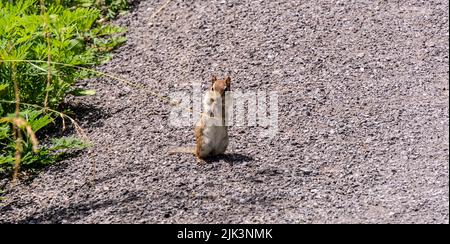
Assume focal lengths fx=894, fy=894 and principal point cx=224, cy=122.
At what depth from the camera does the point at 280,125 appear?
621 cm

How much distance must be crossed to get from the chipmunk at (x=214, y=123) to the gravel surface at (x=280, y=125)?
128 mm

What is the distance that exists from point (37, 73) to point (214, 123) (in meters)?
1.47

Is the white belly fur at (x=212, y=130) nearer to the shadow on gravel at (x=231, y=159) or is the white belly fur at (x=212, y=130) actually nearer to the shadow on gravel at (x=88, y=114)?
the shadow on gravel at (x=231, y=159)

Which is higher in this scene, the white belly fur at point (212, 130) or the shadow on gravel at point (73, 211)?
the white belly fur at point (212, 130)

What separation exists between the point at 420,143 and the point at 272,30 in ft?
6.82

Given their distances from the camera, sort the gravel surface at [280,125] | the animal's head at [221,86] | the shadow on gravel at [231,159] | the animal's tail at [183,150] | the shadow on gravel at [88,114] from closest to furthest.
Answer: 1. the gravel surface at [280,125]
2. the animal's head at [221,86]
3. the shadow on gravel at [231,159]
4. the animal's tail at [183,150]
5. the shadow on gravel at [88,114]

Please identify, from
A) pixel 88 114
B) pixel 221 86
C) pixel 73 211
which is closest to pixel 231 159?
pixel 221 86

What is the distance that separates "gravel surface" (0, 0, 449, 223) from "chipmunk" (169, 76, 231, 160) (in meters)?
0.13

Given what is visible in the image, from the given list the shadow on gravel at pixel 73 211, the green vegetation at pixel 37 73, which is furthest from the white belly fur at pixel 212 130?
the green vegetation at pixel 37 73

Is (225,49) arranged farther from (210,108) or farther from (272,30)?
(210,108)

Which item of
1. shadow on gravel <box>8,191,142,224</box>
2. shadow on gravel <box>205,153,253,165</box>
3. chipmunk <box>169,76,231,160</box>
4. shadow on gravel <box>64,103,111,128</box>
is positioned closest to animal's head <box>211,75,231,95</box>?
chipmunk <box>169,76,231,160</box>

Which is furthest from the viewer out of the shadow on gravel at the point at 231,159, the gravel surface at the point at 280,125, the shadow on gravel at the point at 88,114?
the shadow on gravel at the point at 88,114

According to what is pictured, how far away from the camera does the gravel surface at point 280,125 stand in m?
5.28

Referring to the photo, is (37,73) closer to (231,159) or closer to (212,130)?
(212,130)
